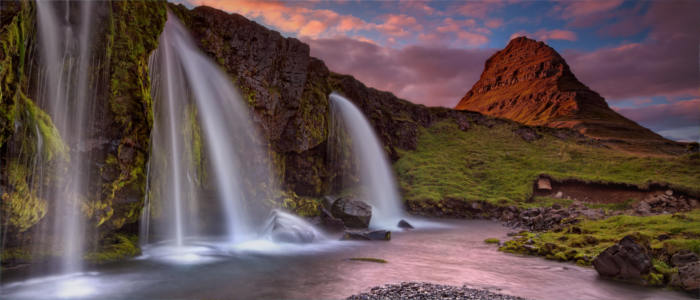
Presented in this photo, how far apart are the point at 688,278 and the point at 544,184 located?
110 feet

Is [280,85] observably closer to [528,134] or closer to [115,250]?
[115,250]

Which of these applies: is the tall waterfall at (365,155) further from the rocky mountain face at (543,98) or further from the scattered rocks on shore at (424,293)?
the rocky mountain face at (543,98)

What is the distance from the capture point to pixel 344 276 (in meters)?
12.3

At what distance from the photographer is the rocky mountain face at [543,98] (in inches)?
3957

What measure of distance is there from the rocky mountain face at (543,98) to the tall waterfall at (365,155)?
7782 centimetres

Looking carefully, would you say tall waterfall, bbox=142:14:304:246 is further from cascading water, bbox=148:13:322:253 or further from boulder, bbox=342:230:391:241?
boulder, bbox=342:230:391:241

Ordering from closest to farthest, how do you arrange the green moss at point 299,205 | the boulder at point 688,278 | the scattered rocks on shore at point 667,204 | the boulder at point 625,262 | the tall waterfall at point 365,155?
the boulder at point 688,278 → the boulder at point 625,262 → the green moss at point 299,205 → the scattered rocks on shore at point 667,204 → the tall waterfall at point 365,155

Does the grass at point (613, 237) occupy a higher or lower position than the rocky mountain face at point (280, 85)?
lower

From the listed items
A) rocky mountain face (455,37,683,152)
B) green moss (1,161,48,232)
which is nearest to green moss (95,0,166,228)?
green moss (1,161,48,232)

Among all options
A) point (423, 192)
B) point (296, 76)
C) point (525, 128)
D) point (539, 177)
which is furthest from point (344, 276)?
point (525, 128)

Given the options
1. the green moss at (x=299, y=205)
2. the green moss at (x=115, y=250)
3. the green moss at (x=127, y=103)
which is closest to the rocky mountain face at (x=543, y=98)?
the green moss at (x=299, y=205)

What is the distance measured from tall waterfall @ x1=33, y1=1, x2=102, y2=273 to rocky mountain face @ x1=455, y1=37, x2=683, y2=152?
106 meters

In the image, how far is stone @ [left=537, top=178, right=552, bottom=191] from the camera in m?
41.0

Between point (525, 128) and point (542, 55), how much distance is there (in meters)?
111
